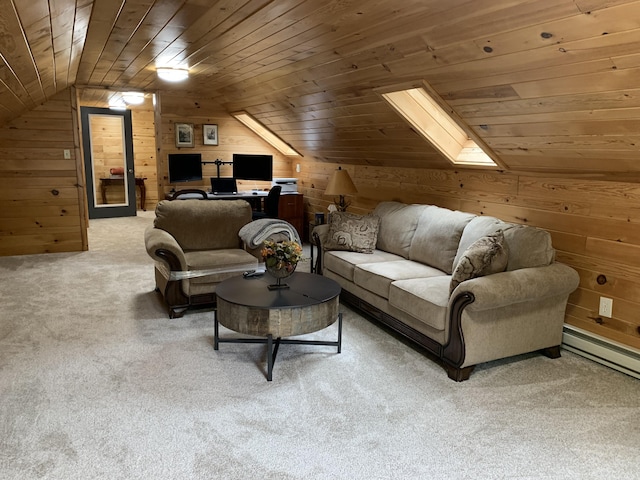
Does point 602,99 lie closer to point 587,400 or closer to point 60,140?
point 587,400

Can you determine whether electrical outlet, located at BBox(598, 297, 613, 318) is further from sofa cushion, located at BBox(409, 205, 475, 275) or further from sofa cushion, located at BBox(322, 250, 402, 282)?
sofa cushion, located at BBox(322, 250, 402, 282)

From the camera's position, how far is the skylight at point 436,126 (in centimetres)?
382

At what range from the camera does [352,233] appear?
14.3 ft

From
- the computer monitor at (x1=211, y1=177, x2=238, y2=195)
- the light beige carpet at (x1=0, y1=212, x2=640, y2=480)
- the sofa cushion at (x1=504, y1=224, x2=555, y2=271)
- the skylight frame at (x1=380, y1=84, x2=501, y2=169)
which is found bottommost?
the light beige carpet at (x1=0, y1=212, x2=640, y2=480)

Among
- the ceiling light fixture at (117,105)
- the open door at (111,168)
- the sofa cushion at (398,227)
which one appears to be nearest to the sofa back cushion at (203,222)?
the sofa cushion at (398,227)

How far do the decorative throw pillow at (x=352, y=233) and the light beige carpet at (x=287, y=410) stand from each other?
32.7 inches

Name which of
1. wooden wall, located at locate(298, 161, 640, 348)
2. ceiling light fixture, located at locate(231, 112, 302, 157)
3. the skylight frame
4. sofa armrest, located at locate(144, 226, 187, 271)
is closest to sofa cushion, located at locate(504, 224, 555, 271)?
wooden wall, located at locate(298, 161, 640, 348)

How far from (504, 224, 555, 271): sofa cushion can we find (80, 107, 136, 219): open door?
7577mm

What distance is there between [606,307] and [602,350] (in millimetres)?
276

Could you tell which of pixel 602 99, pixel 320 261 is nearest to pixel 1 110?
pixel 320 261

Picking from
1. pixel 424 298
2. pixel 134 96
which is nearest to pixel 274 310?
pixel 424 298

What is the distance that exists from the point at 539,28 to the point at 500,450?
191cm

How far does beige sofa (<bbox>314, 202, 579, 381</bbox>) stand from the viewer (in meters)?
2.87

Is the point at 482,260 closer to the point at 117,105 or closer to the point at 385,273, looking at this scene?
the point at 385,273
